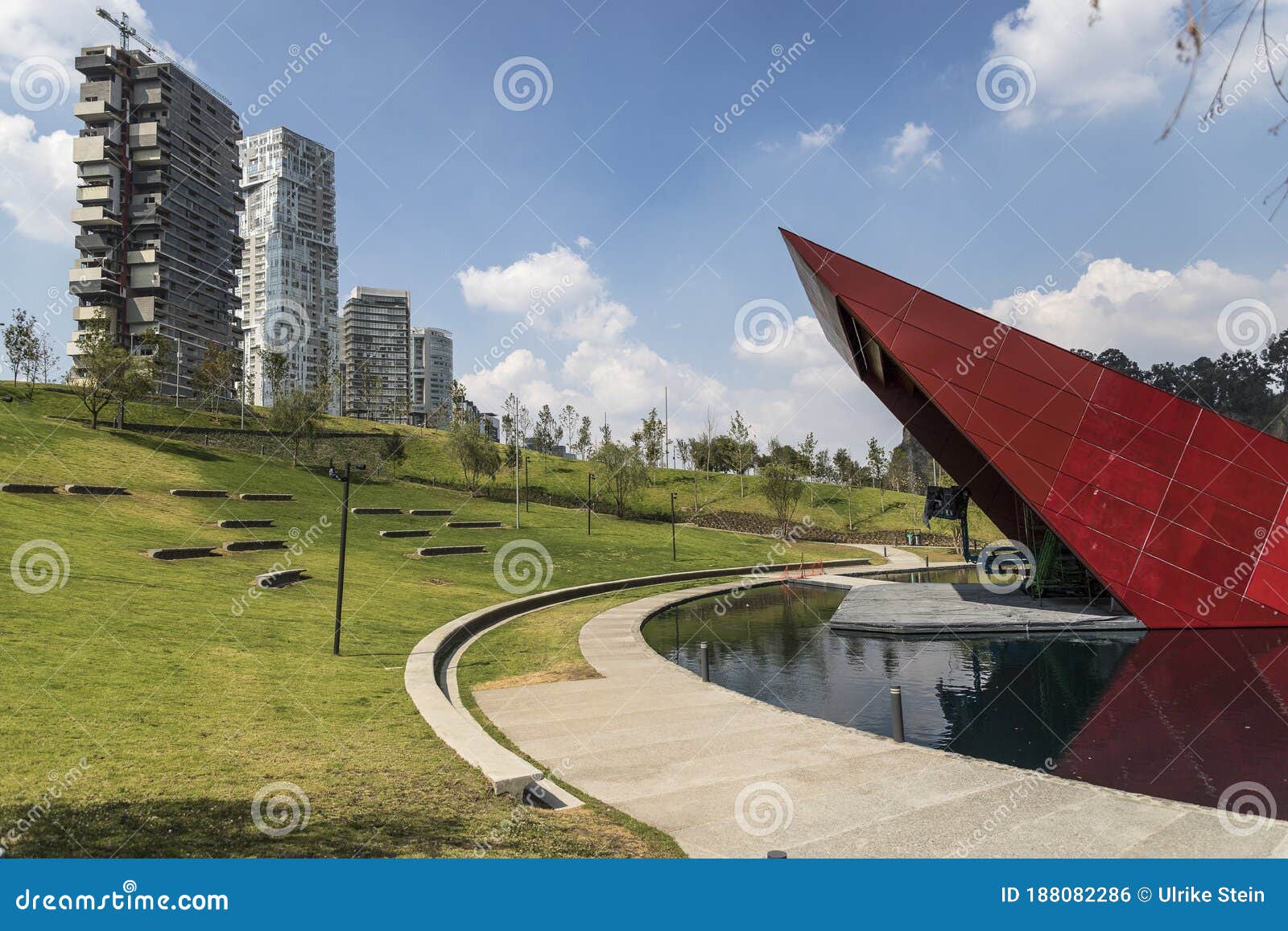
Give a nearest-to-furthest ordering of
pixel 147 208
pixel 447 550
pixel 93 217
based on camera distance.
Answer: pixel 447 550 → pixel 93 217 → pixel 147 208

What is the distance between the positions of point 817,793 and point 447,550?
1213 inches

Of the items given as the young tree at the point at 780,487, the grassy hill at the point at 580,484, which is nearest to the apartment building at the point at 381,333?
the grassy hill at the point at 580,484

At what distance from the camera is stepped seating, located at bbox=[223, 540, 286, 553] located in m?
28.7

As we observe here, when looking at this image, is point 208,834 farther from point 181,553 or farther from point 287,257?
point 287,257

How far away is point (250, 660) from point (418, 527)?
30073 millimetres

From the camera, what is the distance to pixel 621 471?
2552 inches

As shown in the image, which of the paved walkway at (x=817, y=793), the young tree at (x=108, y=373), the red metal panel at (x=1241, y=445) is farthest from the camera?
the young tree at (x=108, y=373)

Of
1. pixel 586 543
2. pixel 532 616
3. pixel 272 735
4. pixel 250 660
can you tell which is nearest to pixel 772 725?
pixel 272 735

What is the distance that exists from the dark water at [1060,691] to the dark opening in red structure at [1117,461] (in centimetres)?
153

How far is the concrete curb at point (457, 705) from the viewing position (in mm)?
8008

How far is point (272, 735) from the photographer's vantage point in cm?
928

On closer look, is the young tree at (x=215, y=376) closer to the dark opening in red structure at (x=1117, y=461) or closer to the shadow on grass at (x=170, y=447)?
the shadow on grass at (x=170, y=447)

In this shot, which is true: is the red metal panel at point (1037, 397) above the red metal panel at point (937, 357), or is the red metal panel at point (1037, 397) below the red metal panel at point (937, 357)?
below

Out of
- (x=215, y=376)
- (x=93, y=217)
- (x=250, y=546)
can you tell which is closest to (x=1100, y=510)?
(x=250, y=546)
